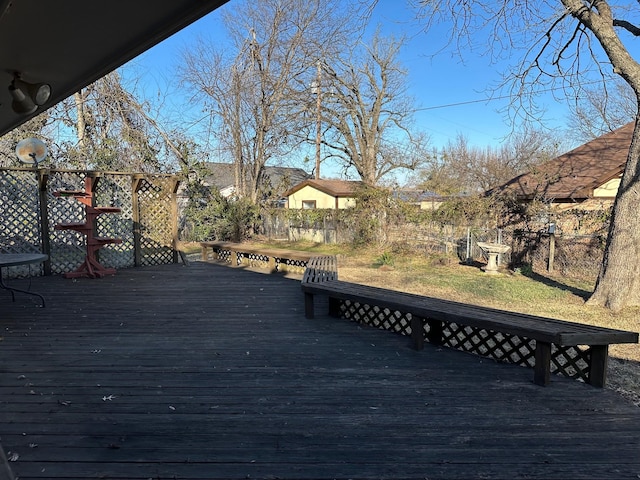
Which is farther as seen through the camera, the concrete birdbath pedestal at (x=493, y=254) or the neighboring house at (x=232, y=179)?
the neighboring house at (x=232, y=179)

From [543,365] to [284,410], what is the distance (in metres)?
1.76

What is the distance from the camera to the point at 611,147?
1322cm

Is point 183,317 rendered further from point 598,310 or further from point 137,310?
point 598,310

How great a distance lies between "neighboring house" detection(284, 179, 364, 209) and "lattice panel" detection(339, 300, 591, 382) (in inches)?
819

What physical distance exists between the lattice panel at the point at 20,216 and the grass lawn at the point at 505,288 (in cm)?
577

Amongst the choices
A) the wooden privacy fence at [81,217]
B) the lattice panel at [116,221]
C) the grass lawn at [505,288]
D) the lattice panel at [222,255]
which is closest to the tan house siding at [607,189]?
the grass lawn at [505,288]

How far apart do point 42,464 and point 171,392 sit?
0.82 metres

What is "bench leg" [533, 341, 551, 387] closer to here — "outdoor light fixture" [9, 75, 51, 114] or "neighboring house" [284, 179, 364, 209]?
"outdoor light fixture" [9, 75, 51, 114]

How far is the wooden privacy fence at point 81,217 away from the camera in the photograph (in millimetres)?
6895

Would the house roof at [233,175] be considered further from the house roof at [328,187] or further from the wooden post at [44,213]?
the wooden post at [44,213]

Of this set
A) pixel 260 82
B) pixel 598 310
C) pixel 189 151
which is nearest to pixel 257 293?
pixel 598 310

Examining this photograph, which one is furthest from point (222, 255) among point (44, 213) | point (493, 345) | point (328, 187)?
point (328, 187)

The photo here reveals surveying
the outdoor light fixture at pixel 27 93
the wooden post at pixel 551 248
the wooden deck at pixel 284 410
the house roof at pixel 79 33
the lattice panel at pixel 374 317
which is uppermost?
the house roof at pixel 79 33

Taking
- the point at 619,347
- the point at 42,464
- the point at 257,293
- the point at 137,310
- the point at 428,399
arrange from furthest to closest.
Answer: the point at 257,293 → the point at 137,310 → the point at 619,347 → the point at 428,399 → the point at 42,464
